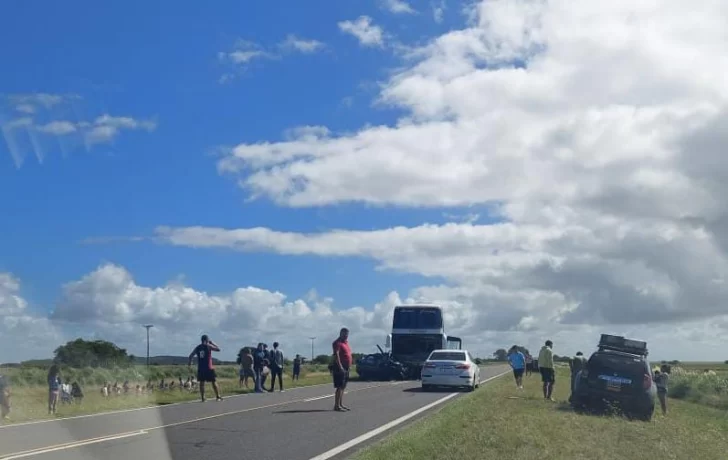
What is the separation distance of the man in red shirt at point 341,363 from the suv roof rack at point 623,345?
6.51 meters

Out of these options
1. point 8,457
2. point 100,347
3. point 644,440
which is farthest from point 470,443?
point 100,347

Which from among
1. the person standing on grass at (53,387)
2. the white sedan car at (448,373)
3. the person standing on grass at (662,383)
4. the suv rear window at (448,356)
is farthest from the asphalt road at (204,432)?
the suv rear window at (448,356)

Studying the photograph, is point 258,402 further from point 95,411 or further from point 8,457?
point 8,457

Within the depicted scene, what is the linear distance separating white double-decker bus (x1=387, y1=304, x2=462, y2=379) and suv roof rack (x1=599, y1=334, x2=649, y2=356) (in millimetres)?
21462

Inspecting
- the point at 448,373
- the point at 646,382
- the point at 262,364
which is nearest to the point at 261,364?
the point at 262,364

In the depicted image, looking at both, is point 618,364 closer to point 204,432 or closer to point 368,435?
point 368,435

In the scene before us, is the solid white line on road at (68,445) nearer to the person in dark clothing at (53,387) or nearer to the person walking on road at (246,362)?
the person in dark clothing at (53,387)

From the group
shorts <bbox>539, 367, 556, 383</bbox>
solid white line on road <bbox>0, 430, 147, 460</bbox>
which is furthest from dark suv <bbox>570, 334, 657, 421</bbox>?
solid white line on road <bbox>0, 430, 147, 460</bbox>

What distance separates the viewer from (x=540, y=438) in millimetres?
→ 14391

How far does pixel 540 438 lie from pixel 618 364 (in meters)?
7.30

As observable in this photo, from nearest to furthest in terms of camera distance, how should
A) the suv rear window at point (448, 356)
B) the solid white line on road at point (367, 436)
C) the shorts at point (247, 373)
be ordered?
the solid white line on road at point (367, 436)
the shorts at point (247, 373)
the suv rear window at point (448, 356)

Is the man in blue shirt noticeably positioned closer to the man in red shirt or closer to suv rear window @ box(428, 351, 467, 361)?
suv rear window @ box(428, 351, 467, 361)

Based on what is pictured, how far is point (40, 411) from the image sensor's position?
2119 cm

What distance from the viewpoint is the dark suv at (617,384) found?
20438mm
